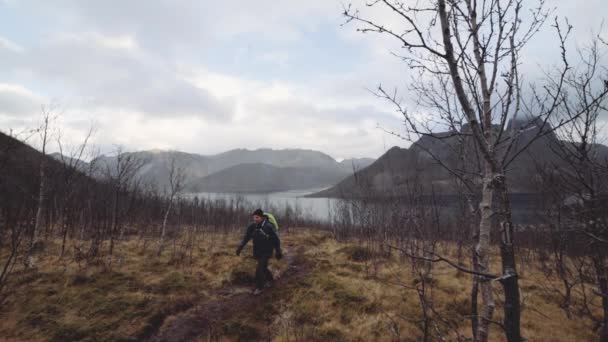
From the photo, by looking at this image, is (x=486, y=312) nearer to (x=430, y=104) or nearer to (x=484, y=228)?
(x=484, y=228)

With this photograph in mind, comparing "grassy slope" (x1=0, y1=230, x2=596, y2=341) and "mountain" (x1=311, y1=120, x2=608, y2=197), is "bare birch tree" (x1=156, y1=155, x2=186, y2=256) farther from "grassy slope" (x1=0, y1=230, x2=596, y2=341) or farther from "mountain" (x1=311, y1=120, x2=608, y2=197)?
"mountain" (x1=311, y1=120, x2=608, y2=197)

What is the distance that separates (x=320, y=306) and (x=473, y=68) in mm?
6640

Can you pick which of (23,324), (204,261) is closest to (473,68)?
(23,324)

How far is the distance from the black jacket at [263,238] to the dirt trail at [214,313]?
135 centimetres

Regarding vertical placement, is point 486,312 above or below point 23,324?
above

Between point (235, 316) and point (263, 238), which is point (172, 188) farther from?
point (235, 316)

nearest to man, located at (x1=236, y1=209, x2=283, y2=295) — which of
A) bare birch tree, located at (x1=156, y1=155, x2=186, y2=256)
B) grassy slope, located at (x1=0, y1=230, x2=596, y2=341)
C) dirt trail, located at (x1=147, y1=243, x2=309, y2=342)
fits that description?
dirt trail, located at (x1=147, y1=243, x2=309, y2=342)

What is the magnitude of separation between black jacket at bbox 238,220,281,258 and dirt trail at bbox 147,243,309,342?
4.44 feet

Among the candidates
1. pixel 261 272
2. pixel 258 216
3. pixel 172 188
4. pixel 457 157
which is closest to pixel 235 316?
pixel 261 272

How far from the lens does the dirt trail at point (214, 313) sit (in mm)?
5520

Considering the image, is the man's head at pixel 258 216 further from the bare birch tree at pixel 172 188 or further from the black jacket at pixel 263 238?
the bare birch tree at pixel 172 188

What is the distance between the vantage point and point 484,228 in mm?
2258

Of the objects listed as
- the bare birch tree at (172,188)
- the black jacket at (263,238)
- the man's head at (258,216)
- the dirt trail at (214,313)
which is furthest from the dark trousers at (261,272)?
the bare birch tree at (172,188)

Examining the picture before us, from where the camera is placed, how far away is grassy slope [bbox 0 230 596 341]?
557 centimetres
